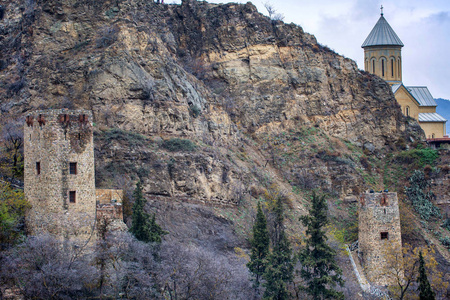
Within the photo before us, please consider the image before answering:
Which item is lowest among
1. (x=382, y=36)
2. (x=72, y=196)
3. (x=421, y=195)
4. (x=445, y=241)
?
(x=445, y=241)

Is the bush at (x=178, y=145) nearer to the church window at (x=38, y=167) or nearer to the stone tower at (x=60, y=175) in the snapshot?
the stone tower at (x=60, y=175)

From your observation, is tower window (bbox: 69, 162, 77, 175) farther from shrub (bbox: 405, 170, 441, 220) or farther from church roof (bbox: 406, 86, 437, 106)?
church roof (bbox: 406, 86, 437, 106)

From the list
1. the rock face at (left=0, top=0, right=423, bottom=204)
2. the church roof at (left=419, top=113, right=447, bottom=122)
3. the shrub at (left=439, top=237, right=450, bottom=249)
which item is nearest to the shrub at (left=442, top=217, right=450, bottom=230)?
the shrub at (left=439, top=237, right=450, bottom=249)

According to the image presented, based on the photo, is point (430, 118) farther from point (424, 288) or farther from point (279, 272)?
point (279, 272)

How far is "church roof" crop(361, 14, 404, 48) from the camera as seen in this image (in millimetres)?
85812

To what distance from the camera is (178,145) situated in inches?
1941

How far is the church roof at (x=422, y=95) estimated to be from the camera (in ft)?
272

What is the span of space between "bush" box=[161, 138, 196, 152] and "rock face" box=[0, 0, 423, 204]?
48 cm

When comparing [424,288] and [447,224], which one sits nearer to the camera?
[424,288]

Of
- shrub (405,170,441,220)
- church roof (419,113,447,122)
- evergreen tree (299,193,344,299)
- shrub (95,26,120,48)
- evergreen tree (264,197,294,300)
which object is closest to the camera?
evergreen tree (264,197,294,300)

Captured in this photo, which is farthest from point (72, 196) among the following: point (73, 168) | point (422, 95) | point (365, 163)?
point (422, 95)

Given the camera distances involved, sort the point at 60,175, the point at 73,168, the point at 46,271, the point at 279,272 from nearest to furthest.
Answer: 1. the point at 46,271
2. the point at 60,175
3. the point at 73,168
4. the point at 279,272

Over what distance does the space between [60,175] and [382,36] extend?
58363 millimetres

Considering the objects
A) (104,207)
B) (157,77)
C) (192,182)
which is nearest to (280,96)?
(157,77)
